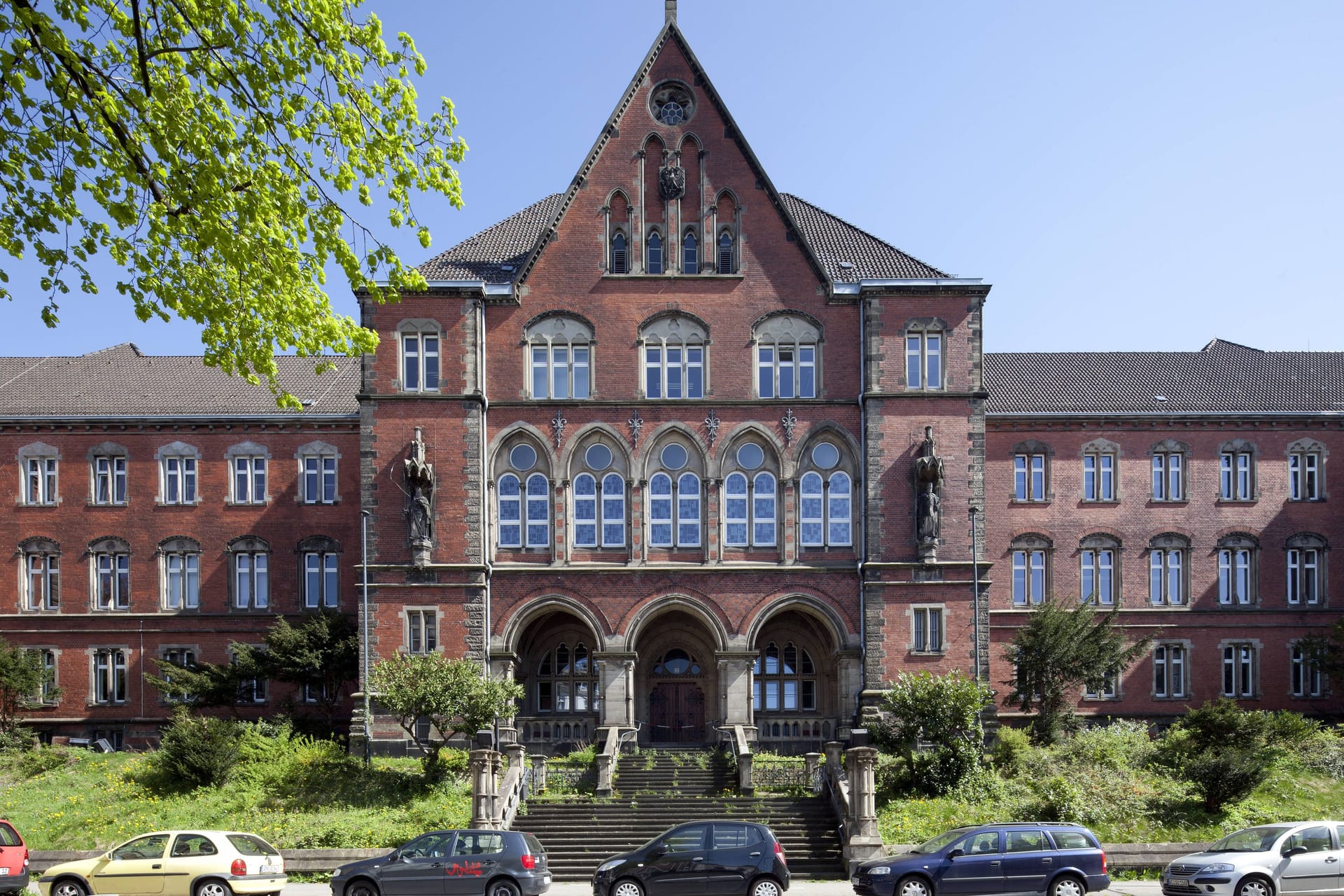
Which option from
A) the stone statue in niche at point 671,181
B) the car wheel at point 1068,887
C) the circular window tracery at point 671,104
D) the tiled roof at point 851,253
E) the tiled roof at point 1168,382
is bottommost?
the car wheel at point 1068,887

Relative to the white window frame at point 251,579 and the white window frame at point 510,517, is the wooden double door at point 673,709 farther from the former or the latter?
the white window frame at point 251,579

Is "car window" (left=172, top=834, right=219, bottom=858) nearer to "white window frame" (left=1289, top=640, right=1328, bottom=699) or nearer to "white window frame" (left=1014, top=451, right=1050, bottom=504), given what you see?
"white window frame" (left=1014, top=451, right=1050, bottom=504)

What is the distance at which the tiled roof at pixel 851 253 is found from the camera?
120 ft

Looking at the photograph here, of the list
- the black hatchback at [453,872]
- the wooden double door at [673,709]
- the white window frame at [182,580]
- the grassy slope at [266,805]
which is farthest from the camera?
the white window frame at [182,580]

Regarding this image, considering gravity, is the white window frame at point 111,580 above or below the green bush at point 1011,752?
above

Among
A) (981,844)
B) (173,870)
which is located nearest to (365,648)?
(173,870)

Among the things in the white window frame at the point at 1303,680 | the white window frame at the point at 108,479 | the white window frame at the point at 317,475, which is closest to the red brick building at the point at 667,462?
the white window frame at the point at 108,479

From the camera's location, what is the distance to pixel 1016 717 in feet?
130

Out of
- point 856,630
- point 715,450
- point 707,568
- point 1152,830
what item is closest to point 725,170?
point 715,450

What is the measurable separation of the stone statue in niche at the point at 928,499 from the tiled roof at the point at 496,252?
42.4ft

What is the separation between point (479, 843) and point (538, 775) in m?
8.52

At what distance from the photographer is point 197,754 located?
3034cm

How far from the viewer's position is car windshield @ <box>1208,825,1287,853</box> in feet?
67.1

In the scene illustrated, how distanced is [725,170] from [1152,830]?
21.2 meters
